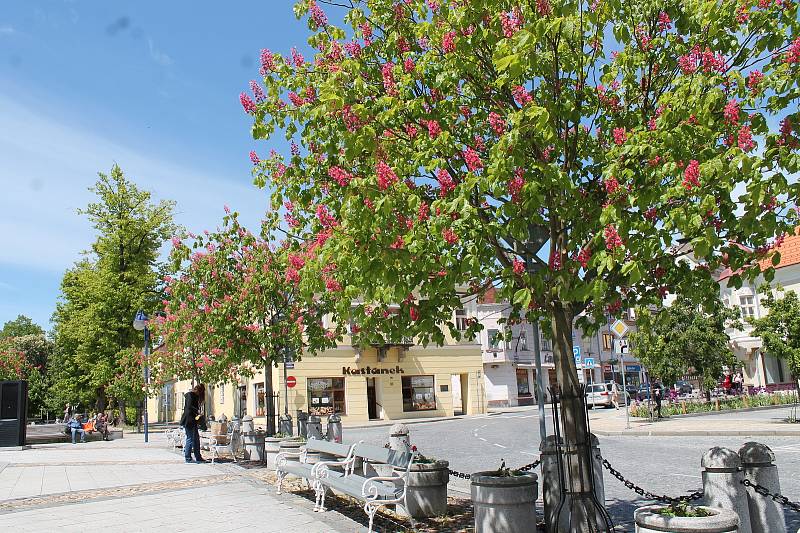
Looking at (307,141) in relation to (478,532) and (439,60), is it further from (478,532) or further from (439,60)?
(478,532)

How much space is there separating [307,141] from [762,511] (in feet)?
18.1

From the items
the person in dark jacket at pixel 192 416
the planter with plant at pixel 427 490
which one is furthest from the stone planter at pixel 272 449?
the planter with plant at pixel 427 490

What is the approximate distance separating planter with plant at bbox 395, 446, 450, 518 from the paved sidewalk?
31.3 inches

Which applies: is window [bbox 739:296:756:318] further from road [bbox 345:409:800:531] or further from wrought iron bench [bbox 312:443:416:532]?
wrought iron bench [bbox 312:443:416:532]

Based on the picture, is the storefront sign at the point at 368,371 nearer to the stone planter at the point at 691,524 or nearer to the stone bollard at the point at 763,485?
the stone bollard at the point at 763,485

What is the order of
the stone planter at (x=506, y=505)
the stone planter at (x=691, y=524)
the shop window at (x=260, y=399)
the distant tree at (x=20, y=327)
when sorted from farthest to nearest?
the distant tree at (x=20, y=327), the shop window at (x=260, y=399), the stone planter at (x=506, y=505), the stone planter at (x=691, y=524)

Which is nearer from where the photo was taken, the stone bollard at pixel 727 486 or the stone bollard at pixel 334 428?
the stone bollard at pixel 727 486

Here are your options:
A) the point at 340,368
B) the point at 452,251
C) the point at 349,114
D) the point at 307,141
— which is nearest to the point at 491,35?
the point at 349,114

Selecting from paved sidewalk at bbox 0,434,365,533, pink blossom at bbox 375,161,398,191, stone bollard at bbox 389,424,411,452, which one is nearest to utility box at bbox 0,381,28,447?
paved sidewalk at bbox 0,434,365,533

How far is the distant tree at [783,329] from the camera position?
19312 millimetres

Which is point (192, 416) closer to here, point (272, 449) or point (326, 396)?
point (272, 449)

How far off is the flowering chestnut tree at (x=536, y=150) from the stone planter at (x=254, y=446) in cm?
1024

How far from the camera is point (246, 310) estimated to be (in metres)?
16.0

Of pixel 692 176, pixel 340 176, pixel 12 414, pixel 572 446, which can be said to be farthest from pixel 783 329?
pixel 12 414
